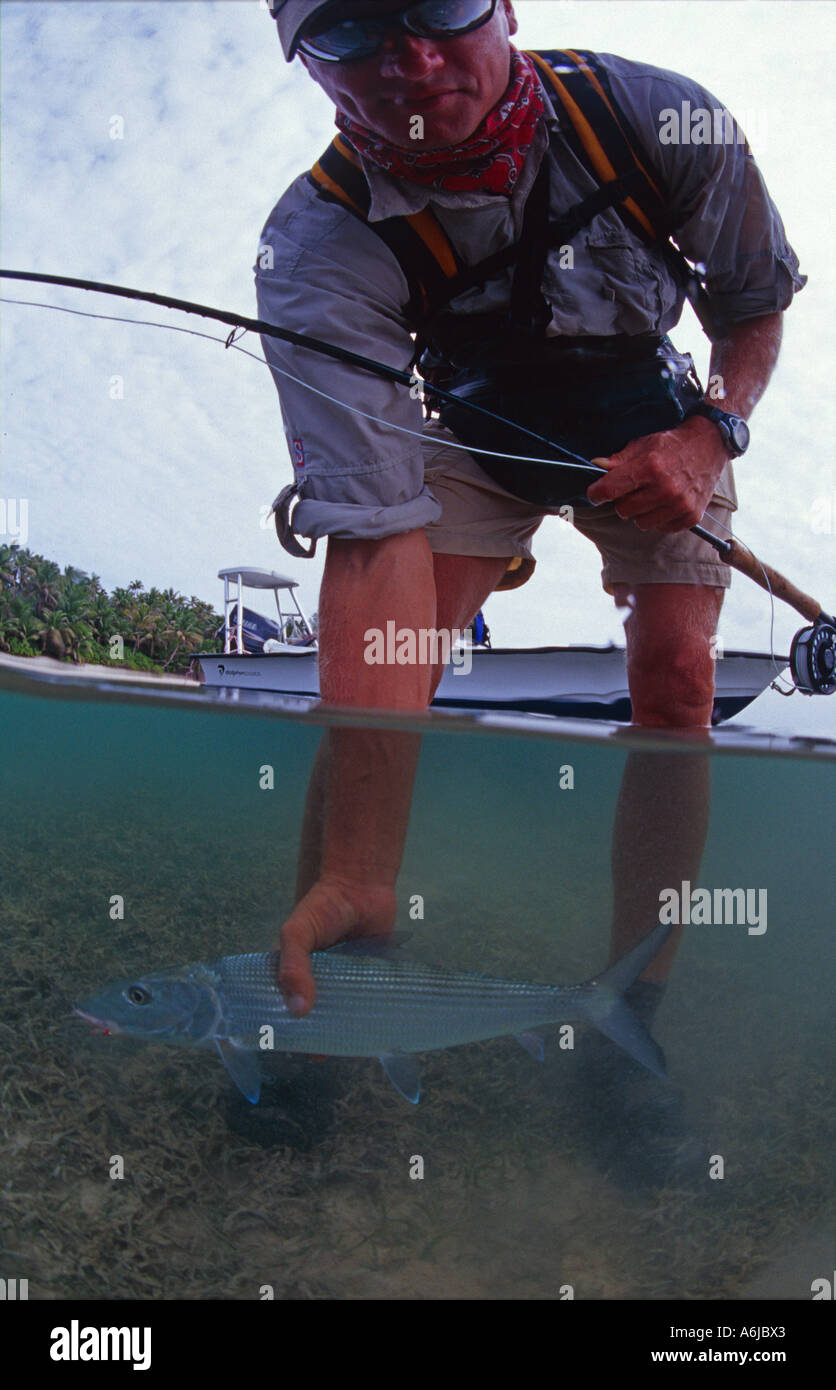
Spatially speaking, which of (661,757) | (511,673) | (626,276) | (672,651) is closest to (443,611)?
(672,651)

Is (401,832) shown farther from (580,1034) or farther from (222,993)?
(580,1034)

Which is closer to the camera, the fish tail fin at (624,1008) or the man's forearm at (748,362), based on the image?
the fish tail fin at (624,1008)

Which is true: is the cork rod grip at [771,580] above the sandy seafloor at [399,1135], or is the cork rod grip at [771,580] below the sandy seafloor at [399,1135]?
above

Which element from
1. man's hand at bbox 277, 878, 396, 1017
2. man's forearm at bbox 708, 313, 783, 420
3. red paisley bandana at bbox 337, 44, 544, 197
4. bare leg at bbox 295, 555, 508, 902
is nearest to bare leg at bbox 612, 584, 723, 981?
bare leg at bbox 295, 555, 508, 902

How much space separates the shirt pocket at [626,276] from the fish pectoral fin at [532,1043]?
2.02 m

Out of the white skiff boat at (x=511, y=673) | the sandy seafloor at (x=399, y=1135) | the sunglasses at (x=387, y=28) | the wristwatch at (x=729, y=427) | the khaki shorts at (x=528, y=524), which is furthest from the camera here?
the white skiff boat at (x=511, y=673)

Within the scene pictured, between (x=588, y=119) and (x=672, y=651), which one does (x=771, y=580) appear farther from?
(x=588, y=119)

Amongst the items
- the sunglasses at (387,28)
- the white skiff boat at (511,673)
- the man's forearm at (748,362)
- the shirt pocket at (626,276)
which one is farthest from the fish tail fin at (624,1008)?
the white skiff boat at (511,673)

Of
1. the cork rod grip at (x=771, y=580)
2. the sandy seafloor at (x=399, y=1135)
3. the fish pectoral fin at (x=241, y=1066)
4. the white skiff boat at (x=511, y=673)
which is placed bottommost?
the sandy seafloor at (x=399, y=1135)

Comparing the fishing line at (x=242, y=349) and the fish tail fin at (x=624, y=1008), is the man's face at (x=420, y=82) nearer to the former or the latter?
the fishing line at (x=242, y=349)

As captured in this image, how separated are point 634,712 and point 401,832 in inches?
48.2

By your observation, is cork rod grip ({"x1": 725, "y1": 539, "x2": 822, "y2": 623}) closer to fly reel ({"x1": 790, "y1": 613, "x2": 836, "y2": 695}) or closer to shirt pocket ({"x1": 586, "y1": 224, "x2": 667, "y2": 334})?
fly reel ({"x1": 790, "y1": 613, "x2": 836, "y2": 695})

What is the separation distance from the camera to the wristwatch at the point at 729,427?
2.21 m
